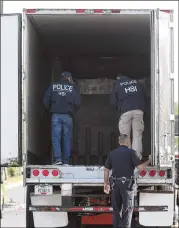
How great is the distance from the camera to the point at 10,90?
8.11 meters

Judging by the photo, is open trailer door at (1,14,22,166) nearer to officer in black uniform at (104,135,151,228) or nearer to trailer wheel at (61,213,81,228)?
officer in black uniform at (104,135,151,228)

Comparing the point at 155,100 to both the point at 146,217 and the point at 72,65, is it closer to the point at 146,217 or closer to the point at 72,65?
the point at 146,217

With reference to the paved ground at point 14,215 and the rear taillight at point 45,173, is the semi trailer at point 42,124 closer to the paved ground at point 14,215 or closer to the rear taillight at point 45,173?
the rear taillight at point 45,173

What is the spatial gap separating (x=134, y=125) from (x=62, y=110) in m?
1.10

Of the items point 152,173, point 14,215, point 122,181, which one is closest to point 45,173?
point 122,181

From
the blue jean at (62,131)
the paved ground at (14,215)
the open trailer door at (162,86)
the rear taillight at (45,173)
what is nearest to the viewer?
the open trailer door at (162,86)

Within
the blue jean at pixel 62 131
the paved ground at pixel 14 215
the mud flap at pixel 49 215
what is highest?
the blue jean at pixel 62 131

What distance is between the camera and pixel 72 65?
11648 mm

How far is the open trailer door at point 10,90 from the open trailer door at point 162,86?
1761 mm

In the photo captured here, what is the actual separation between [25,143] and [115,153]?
1.20 meters

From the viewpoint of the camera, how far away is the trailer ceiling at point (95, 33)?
906cm

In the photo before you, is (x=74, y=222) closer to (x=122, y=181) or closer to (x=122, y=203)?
(x=122, y=203)

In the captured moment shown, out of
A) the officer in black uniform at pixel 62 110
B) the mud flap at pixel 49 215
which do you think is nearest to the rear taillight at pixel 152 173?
the mud flap at pixel 49 215

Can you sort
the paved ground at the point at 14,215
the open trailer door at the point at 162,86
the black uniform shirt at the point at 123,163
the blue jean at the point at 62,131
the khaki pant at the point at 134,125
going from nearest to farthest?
the open trailer door at the point at 162,86 < the black uniform shirt at the point at 123,163 < the khaki pant at the point at 134,125 < the blue jean at the point at 62,131 < the paved ground at the point at 14,215
